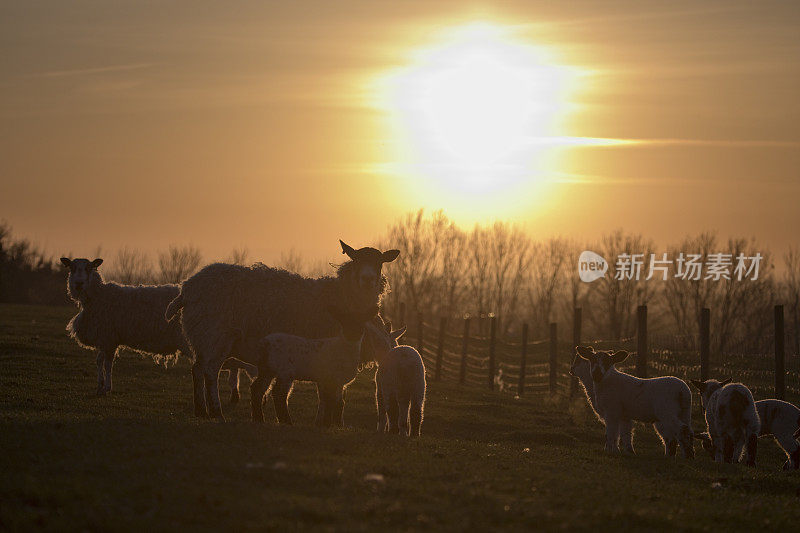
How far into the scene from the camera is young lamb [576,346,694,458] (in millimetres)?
14094

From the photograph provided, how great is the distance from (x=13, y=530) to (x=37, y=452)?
2.88m

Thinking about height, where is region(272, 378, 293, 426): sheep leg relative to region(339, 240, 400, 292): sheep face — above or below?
below

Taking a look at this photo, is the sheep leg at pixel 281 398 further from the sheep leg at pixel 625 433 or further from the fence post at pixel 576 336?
the fence post at pixel 576 336

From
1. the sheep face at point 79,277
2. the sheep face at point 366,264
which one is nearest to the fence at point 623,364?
the sheep face at point 366,264

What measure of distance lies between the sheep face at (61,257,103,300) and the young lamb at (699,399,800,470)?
46.2ft

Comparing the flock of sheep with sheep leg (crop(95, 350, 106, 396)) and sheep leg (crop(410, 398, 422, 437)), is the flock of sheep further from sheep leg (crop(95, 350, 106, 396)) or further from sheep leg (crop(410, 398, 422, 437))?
sheep leg (crop(95, 350, 106, 396))

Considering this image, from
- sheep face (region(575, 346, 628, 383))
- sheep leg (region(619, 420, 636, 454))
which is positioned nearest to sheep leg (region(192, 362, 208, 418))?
sheep face (region(575, 346, 628, 383))

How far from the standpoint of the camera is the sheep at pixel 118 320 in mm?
19500

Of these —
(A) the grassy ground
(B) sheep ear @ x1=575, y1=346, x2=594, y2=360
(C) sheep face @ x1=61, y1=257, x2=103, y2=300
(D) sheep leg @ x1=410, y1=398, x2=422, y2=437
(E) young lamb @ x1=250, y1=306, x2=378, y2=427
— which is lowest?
(A) the grassy ground

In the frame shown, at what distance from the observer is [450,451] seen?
37.4ft

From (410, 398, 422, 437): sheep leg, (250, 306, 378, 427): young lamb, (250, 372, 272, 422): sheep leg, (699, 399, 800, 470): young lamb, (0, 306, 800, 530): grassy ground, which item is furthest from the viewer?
(699, 399, 800, 470): young lamb

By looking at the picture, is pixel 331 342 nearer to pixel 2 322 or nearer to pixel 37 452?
pixel 37 452

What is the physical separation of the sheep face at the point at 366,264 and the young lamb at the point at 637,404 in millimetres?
4146

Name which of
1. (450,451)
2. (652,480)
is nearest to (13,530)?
(450,451)
